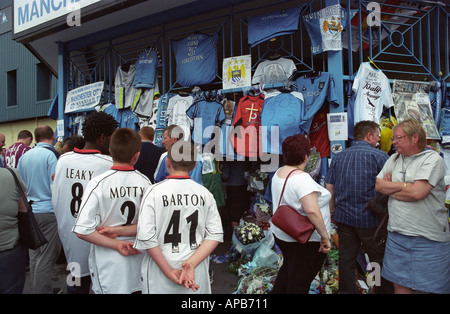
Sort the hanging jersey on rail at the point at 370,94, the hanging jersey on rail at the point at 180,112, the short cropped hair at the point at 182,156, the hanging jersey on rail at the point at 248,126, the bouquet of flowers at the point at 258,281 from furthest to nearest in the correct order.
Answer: the hanging jersey on rail at the point at 180,112, the hanging jersey on rail at the point at 248,126, the hanging jersey on rail at the point at 370,94, the bouquet of flowers at the point at 258,281, the short cropped hair at the point at 182,156

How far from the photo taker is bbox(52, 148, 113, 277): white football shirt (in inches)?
111

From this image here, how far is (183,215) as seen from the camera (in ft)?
7.25

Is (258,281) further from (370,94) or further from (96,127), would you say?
(370,94)

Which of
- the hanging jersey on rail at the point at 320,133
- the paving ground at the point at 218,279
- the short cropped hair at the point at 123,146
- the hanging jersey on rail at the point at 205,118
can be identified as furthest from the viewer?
the hanging jersey on rail at the point at 205,118

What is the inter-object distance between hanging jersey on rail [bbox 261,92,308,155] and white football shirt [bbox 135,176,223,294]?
2757 millimetres

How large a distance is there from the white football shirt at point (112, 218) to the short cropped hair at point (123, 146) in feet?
0.29

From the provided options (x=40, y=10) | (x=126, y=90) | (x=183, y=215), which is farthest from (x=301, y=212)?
(x=40, y=10)

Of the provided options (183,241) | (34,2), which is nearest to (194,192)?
(183,241)

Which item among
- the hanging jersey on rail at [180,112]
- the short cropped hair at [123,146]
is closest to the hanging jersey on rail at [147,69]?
the hanging jersey on rail at [180,112]

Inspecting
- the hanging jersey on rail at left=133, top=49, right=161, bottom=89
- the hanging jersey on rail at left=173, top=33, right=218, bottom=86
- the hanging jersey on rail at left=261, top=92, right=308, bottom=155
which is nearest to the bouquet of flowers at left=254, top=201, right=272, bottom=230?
the hanging jersey on rail at left=261, top=92, right=308, bottom=155

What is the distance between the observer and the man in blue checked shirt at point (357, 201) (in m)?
3.55

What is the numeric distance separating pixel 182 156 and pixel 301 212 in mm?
1278

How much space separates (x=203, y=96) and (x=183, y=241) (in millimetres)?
3954

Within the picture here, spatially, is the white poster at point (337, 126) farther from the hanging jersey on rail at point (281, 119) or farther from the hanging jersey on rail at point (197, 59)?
the hanging jersey on rail at point (197, 59)
